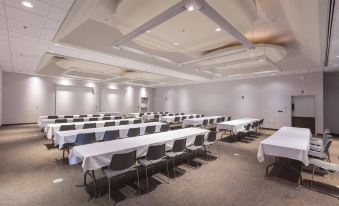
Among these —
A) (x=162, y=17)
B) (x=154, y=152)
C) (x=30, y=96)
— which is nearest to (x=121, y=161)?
(x=154, y=152)

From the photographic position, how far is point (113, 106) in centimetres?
1566

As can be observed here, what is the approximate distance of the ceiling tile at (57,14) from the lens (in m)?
3.24

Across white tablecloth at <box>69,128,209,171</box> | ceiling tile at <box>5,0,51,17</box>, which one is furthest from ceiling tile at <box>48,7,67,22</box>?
white tablecloth at <box>69,128,209,171</box>

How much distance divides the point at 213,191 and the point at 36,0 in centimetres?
458

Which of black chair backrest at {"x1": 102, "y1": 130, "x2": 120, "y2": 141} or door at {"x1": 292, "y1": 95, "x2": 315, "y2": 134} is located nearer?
black chair backrest at {"x1": 102, "y1": 130, "x2": 120, "y2": 141}

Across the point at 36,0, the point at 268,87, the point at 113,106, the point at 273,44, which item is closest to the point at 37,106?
the point at 113,106

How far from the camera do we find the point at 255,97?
11.2 m

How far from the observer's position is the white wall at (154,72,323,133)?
9266 mm

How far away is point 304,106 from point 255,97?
101 inches

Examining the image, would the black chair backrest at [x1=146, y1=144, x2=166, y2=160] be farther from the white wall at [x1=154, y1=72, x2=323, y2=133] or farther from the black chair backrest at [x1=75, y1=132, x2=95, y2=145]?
the white wall at [x1=154, y1=72, x2=323, y2=133]

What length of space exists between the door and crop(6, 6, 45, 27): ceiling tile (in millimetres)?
11890

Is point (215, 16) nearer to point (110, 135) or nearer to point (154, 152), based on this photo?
point (154, 152)

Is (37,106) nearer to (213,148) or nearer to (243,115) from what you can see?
(213,148)

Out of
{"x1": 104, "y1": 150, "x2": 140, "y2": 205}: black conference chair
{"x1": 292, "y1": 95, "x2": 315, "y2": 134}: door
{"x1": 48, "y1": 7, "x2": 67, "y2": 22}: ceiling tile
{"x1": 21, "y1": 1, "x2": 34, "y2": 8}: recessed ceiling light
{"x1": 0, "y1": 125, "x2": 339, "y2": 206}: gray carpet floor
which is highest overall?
{"x1": 48, "y1": 7, "x2": 67, "y2": 22}: ceiling tile
